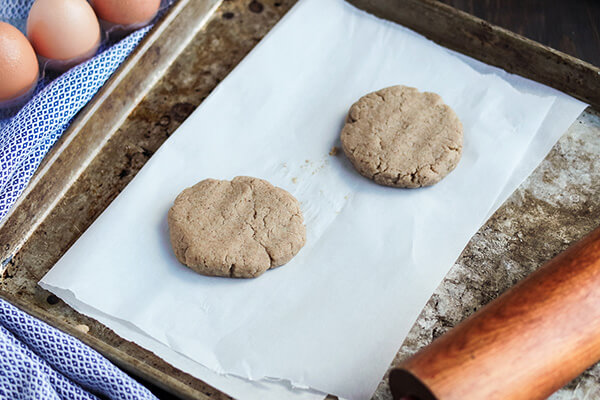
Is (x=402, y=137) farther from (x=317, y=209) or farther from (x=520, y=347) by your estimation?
(x=520, y=347)

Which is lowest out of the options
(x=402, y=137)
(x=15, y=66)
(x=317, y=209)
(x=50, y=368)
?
(x=50, y=368)

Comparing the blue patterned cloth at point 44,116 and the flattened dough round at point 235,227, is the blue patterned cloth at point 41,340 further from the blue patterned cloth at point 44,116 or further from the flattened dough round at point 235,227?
the flattened dough round at point 235,227

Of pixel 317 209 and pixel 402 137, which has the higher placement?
pixel 402 137

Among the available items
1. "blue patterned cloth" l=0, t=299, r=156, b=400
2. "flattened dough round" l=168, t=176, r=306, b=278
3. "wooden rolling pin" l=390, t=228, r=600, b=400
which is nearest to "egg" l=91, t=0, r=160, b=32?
"flattened dough round" l=168, t=176, r=306, b=278

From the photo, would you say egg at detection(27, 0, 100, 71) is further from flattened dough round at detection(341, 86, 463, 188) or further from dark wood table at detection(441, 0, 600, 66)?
dark wood table at detection(441, 0, 600, 66)

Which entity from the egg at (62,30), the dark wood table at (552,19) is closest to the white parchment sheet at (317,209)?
the egg at (62,30)

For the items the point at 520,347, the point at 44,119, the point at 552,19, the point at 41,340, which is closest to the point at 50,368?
the point at 41,340

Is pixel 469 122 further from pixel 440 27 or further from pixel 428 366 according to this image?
pixel 428 366
